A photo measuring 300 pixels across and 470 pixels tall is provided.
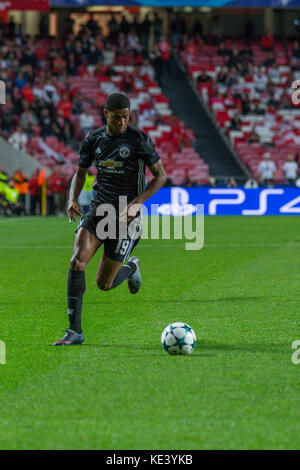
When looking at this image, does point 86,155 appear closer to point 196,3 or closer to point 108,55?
point 196,3

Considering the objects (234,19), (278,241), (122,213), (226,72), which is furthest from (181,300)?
(234,19)

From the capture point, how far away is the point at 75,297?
7.43m

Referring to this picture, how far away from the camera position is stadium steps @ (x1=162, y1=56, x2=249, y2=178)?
35.3 meters

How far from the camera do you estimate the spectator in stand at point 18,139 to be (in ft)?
106

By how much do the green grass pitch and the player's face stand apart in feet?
5.91

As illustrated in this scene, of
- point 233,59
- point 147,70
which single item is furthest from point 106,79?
point 233,59

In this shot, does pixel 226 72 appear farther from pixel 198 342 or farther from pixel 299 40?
pixel 198 342

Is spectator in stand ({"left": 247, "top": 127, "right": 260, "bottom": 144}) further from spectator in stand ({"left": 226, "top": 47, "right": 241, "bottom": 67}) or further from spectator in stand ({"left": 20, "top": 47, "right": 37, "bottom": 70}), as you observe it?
spectator in stand ({"left": 20, "top": 47, "right": 37, "bottom": 70})

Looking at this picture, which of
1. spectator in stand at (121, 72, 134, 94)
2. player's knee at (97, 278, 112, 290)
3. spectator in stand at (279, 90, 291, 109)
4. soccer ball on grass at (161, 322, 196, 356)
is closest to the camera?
soccer ball on grass at (161, 322, 196, 356)

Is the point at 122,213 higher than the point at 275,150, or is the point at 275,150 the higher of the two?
the point at 275,150

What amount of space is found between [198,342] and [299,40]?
127 ft

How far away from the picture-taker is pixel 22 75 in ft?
116

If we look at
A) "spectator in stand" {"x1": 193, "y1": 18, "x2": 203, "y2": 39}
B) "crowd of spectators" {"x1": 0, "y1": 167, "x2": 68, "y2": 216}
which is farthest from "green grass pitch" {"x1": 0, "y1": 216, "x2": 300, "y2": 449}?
"spectator in stand" {"x1": 193, "y1": 18, "x2": 203, "y2": 39}
